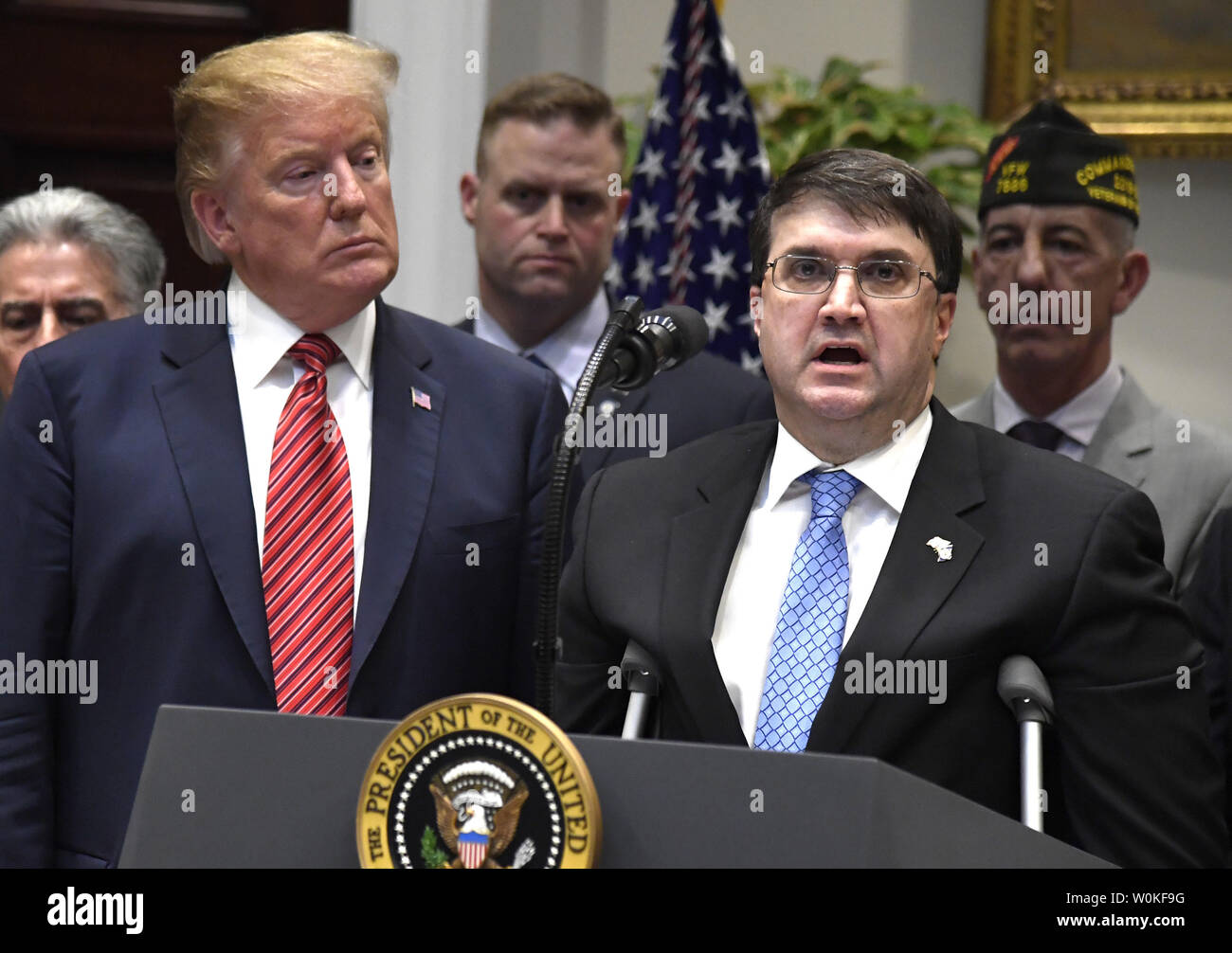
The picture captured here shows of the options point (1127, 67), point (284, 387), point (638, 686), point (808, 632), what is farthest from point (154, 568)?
point (1127, 67)

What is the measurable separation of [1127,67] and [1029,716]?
359cm

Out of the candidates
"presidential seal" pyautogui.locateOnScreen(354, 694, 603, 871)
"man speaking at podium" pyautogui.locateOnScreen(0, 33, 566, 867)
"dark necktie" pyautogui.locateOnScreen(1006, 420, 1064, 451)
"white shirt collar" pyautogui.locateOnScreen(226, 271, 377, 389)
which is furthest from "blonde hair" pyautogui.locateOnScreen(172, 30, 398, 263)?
"dark necktie" pyautogui.locateOnScreen(1006, 420, 1064, 451)

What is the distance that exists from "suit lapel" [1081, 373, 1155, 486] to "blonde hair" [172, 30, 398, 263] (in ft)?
5.34

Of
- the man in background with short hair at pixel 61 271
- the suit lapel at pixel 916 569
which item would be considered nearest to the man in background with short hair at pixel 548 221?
the man in background with short hair at pixel 61 271

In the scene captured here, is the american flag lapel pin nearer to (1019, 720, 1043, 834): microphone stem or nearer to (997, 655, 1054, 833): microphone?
(997, 655, 1054, 833): microphone

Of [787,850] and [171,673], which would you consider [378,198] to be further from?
[787,850]

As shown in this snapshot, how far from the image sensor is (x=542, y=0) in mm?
5520

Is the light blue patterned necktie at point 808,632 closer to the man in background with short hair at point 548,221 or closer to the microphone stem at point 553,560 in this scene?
the microphone stem at point 553,560

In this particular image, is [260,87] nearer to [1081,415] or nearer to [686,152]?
[1081,415]

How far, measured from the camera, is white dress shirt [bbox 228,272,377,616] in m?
2.61

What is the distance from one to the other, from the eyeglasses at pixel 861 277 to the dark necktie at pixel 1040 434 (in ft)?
3.80

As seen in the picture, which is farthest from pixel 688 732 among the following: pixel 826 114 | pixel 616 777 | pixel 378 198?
pixel 826 114
